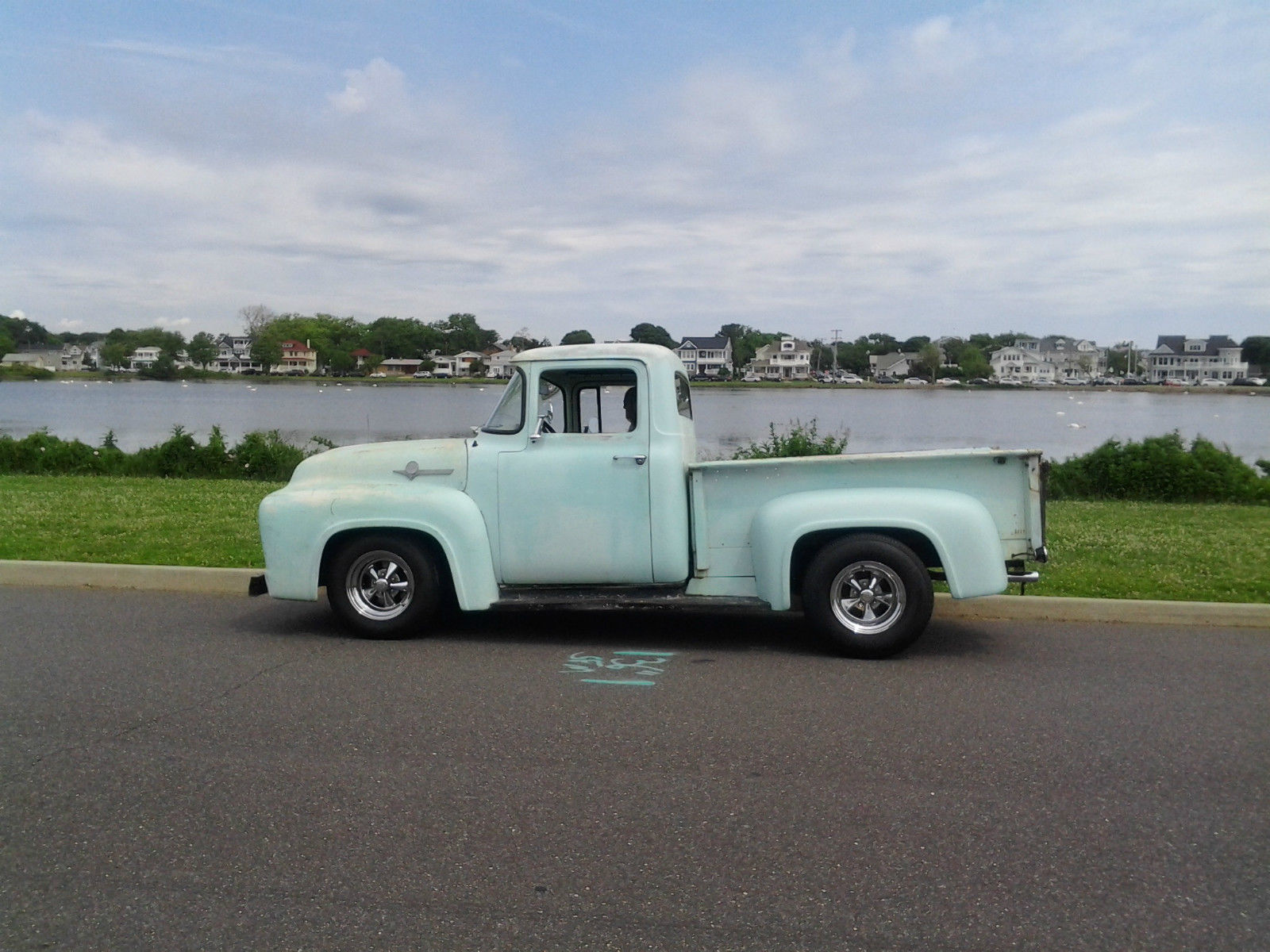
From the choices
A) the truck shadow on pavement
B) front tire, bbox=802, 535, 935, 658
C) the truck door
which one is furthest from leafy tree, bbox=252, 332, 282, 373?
front tire, bbox=802, 535, 935, 658

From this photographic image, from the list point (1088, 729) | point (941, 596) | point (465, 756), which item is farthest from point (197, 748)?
point (941, 596)

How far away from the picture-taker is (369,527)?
765cm

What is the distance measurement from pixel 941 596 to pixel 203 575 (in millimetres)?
6096

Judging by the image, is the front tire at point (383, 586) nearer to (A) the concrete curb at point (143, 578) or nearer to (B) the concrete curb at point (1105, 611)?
(A) the concrete curb at point (143, 578)

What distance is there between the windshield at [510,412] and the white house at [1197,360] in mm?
109403

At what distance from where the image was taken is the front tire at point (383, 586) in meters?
7.66

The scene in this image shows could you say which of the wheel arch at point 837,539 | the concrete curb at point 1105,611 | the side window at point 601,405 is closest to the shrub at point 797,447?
the concrete curb at point 1105,611

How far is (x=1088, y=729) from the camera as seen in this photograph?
19.1 ft

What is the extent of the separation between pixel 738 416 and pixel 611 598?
31.9 metres

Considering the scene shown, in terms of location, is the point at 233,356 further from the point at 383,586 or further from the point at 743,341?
the point at 383,586

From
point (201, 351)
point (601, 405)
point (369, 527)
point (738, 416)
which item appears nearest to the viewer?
point (369, 527)

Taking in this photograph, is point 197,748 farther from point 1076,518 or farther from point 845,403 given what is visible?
point 845,403

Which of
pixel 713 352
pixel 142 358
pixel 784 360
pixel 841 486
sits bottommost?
pixel 841 486

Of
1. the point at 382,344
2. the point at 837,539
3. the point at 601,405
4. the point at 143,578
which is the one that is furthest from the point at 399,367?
the point at 837,539
